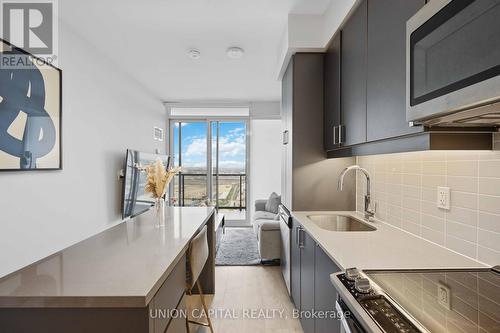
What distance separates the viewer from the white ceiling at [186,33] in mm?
2193

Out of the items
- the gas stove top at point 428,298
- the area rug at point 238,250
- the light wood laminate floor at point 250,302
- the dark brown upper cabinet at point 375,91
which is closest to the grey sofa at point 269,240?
the light wood laminate floor at point 250,302

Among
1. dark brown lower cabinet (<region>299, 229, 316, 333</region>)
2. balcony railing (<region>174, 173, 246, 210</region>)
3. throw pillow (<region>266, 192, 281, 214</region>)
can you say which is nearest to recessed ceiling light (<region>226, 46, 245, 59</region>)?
dark brown lower cabinet (<region>299, 229, 316, 333</region>)

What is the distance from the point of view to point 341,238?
160 centimetres

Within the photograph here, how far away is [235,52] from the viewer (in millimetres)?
3012

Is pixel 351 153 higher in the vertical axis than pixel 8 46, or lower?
lower

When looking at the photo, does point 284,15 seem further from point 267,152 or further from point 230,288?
point 267,152

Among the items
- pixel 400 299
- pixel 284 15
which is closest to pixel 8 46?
pixel 284 15

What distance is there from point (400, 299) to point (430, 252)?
63cm

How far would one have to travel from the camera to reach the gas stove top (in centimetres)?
75

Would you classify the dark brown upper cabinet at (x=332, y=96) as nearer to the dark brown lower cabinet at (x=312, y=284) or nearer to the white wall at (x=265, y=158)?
the dark brown lower cabinet at (x=312, y=284)

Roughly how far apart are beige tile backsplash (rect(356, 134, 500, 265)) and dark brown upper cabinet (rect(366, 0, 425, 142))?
35 cm

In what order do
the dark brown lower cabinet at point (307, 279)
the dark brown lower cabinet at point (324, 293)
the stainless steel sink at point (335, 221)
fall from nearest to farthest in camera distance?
1. the dark brown lower cabinet at point (324, 293)
2. the dark brown lower cabinet at point (307, 279)
3. the stainless steel sink at point (335, 221)

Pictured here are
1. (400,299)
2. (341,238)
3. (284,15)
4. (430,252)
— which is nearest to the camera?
(400,299)

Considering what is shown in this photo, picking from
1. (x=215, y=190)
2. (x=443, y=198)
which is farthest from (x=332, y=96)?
(x=215, y=190)
